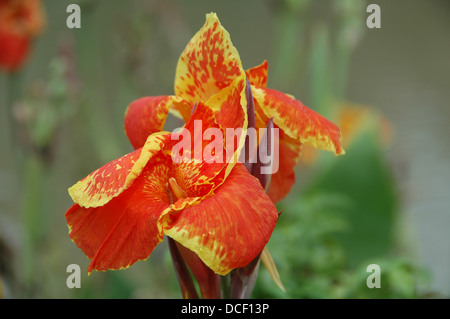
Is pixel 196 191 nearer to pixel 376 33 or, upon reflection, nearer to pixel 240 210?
pixel 240 210

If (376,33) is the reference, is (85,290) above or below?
below

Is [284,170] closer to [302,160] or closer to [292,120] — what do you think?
[292,120]

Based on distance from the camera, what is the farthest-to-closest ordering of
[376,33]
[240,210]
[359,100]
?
[376,33] < [359,100] < [240,210]

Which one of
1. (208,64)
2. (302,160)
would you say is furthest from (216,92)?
(302,160)

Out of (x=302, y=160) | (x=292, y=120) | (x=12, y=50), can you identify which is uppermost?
(x=12, y=50)

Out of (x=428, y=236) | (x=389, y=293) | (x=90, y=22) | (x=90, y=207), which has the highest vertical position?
(x=90, y=22)

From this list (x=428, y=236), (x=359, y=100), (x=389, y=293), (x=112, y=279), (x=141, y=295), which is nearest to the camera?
(x=389, y=293)

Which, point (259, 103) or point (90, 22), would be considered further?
point (90, 22)

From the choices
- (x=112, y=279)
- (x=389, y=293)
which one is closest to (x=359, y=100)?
(x=112, y=279)
